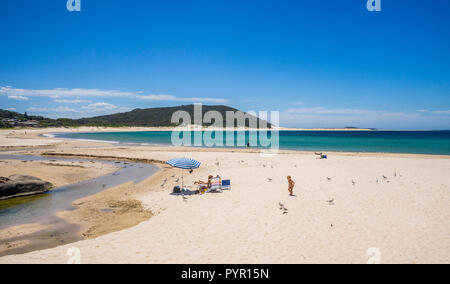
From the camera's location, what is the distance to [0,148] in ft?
119

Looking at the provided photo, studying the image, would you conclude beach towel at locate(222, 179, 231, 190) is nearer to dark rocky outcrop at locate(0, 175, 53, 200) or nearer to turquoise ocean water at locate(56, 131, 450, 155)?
dark rocky outcrop at locate(0, 175, 53, 200)

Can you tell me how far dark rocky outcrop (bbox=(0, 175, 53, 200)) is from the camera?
516 inches

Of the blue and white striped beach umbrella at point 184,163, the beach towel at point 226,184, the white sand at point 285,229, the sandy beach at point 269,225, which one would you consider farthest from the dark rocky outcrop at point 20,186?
the beach towel at point 226,184

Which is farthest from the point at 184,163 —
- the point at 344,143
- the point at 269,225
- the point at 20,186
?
the point at 344,143

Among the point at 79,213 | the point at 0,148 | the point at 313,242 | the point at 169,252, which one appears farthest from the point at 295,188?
the point at 0,148

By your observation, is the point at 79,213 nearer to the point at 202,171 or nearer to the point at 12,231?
the point at 12,231

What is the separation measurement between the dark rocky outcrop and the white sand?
21.5 ft

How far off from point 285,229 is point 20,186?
47.0 ft

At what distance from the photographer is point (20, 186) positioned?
13750 millimetres

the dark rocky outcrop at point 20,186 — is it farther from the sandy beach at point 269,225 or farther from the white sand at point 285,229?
the white sand at point 285,229

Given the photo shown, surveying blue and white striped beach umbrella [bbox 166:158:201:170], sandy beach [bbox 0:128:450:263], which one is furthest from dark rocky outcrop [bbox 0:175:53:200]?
blue and white striped beach umbrella [bbox 166:158:201:170]

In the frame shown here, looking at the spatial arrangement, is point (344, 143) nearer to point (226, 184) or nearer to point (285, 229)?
point (226, 184)

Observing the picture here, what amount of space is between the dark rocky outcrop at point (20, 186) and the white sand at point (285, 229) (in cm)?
654
